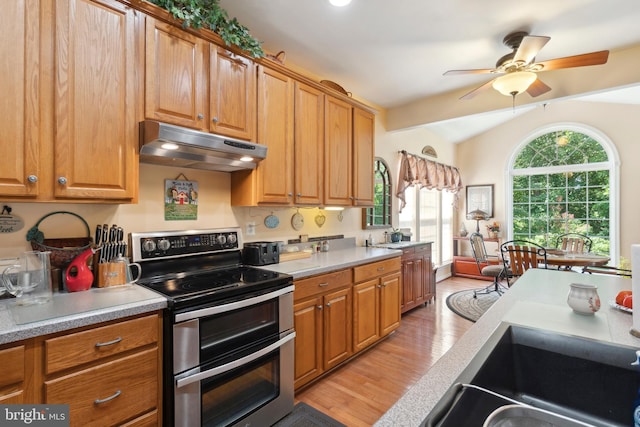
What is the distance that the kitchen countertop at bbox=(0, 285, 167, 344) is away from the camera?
44.1 inches

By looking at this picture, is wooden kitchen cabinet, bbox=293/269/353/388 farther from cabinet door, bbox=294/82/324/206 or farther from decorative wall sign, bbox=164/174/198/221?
decorative wall sign, bbox=164/174/198/221

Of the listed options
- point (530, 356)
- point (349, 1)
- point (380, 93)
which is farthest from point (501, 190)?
point (530, 356)

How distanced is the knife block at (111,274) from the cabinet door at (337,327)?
1.32 metres

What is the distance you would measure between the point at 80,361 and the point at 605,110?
7.22m

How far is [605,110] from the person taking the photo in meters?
5.12

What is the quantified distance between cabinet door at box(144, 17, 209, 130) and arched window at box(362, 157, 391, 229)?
2.72 meters

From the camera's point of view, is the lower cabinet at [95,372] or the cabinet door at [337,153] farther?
the cabinet door at [337,153]

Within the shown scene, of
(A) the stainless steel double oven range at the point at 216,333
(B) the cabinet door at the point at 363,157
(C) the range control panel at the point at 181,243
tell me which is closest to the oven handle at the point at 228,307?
(A) the stainless steel double oven range at the point at 216,333

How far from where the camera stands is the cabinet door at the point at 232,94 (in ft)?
6.49

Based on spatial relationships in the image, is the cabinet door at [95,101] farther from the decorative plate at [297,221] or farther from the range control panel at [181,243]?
the decorative plate at [297,221]

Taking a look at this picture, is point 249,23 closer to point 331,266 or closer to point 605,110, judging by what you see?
point 331,266

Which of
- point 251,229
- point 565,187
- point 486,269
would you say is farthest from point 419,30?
point 565,187

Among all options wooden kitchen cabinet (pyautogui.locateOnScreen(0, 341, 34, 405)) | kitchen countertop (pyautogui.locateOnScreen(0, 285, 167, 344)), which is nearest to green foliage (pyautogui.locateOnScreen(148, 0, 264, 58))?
kitchen countertop (pyautogui.locateOnScreen(0, 285, 167, 344))

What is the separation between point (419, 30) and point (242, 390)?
2.78 metres
